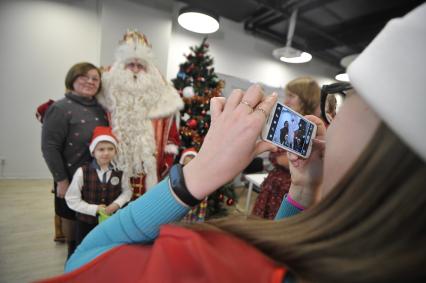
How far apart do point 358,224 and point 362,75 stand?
9.8 inches

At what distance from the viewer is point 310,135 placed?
2.64ft

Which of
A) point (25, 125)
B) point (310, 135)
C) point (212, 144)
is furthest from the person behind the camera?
point (25, 125)

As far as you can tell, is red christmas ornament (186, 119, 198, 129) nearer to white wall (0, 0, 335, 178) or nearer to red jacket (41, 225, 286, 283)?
white wall (0, 0, 335, 178)

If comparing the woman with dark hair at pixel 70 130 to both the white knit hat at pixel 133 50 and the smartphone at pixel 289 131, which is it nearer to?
the white knit hat at pixel 133 50

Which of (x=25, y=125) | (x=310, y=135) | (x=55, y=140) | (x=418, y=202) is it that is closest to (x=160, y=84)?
(x=55, y=140)

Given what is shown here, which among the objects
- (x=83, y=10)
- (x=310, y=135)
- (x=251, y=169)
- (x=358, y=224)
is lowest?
(x=251, y=169)

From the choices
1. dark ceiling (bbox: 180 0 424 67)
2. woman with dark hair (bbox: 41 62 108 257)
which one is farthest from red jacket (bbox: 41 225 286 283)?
dark ceiling (bbox: 180 0 424 67)

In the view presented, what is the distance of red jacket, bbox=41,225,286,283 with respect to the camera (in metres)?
0.32

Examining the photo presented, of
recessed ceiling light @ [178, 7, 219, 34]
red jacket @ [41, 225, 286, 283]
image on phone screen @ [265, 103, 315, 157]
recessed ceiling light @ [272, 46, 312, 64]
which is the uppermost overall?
recessed ceiling light @ [272, 46, 312, 64]

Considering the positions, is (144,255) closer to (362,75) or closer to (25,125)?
(362,75)

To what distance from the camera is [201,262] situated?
0.32 metres

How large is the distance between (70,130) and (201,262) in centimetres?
193

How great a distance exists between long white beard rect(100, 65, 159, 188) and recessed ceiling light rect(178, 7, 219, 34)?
1077mm

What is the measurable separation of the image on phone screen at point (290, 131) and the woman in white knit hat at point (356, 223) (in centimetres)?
20
